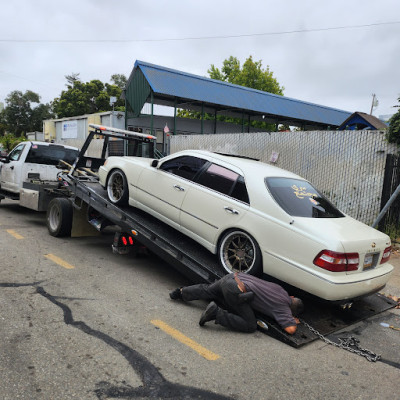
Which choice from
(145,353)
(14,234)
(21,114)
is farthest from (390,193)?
(21,114)

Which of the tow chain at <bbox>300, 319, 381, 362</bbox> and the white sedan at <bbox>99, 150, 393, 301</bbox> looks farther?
the white sedan at <bbox>99, 150, 393, 301</bbox>

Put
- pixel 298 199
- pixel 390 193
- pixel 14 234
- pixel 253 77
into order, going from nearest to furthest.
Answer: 1. pixel 298 199
2. pixel 14 234
3. pixel 390 193
4. pixel 253 77

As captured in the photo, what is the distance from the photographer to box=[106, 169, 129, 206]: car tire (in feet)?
18.9

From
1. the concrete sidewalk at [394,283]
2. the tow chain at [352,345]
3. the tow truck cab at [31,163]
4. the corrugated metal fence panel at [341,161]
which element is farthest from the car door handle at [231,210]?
the tow truck cab at [31,163]

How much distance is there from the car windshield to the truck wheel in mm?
4164

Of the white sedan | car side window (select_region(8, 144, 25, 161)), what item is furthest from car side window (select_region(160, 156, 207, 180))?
car side window (select_region(8, 144, 25, 161))

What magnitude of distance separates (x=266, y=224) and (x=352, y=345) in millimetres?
1514

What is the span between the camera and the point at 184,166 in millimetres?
5094

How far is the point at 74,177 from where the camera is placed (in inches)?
265

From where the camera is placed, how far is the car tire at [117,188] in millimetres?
5762

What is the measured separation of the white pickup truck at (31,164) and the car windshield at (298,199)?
6078 millimetres

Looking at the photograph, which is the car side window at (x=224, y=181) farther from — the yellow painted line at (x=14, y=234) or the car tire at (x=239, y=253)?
the yellow painted line at (x=14, y=234)

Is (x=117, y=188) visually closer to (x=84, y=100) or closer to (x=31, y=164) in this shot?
(x=31, y=164)

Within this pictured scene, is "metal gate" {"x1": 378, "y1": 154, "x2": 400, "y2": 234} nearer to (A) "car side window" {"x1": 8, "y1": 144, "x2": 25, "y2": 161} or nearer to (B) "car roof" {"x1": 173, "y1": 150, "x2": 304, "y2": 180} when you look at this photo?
(B) "car roof" {"x1": 173, "y1": 150, "x2": 304, "y2": 180}
